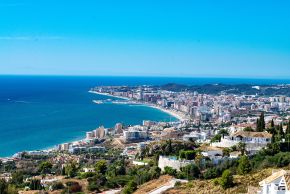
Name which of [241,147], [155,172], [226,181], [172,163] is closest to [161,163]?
[172,163]

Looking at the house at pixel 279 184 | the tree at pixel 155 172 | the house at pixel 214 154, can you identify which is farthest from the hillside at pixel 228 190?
the house at pixel 214 154

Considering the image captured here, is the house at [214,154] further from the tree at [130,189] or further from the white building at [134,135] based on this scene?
the white building at [134,135]

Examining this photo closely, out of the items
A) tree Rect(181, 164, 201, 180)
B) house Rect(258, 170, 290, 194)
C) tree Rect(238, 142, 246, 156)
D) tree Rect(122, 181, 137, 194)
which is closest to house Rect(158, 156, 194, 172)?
tree Rect(181, 164, 201, 180)

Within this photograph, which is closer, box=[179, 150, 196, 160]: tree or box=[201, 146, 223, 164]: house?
box=[201, 146, 223, 164]: house

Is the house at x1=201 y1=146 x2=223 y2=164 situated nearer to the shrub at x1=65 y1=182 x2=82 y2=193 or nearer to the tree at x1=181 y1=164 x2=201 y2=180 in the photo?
the tree at x1=181 y1=164 x2=201 y2=180

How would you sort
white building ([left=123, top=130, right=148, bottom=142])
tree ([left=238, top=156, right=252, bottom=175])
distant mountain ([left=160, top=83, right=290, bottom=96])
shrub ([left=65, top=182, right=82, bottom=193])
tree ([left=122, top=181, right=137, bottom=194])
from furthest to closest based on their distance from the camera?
distant mountain ([left=160, top=83, right=290, bottom=96])
white building ([left=123, top=130, right=148, bottom=142])
shrub ([left=65, top=182, right=82, bottom=193])
tree ([left=122, top=181, right=137, bottom=194])
tree ([left=238, top=156, right=252, bottom=175])

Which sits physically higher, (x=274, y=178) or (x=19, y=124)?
(x=274, y=178)

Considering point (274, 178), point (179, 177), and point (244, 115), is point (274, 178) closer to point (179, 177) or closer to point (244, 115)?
point (179, 177)

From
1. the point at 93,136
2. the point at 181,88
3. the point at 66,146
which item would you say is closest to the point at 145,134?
the point at 93,136
